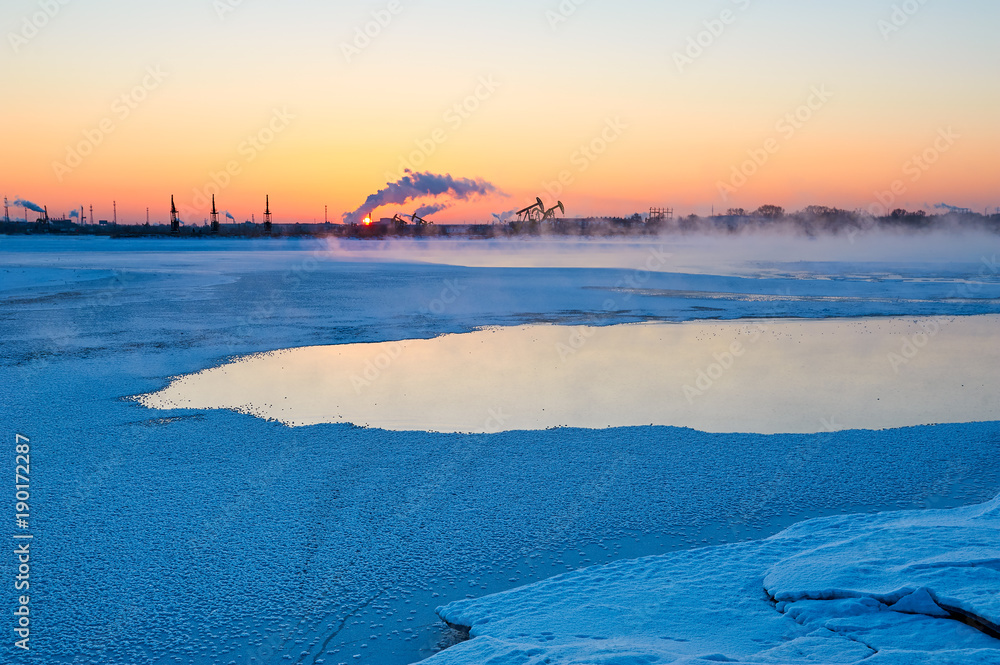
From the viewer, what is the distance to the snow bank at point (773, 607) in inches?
113

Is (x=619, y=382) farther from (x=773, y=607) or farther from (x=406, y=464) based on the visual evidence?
(x=773, y=607)

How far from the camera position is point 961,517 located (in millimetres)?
4289

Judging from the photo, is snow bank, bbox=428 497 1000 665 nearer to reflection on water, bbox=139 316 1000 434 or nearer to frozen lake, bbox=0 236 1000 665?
frozen lake, bbox=0 236 1000 665

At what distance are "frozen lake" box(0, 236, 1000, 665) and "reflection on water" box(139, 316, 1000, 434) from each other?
5cm

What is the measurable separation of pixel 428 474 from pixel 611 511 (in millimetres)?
1410

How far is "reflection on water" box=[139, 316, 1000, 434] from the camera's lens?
6969mm

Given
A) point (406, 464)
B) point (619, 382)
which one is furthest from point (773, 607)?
point (619, 382)

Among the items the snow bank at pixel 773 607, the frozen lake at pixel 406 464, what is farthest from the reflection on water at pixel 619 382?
the snow bank at pixel 773 607

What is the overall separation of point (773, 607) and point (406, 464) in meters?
2.98

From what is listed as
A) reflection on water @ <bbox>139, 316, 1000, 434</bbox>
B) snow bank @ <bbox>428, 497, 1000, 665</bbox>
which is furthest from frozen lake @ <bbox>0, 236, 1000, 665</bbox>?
snow bank @ <bbox>428, 497, 1000, 665</bbox>

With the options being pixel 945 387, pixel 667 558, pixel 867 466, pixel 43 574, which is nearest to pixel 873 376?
pixel 945 387

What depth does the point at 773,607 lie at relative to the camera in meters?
3.32

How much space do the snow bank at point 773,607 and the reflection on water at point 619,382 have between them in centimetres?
278

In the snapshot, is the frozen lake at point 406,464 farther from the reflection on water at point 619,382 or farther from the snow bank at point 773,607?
the snow bank at point 773,607
